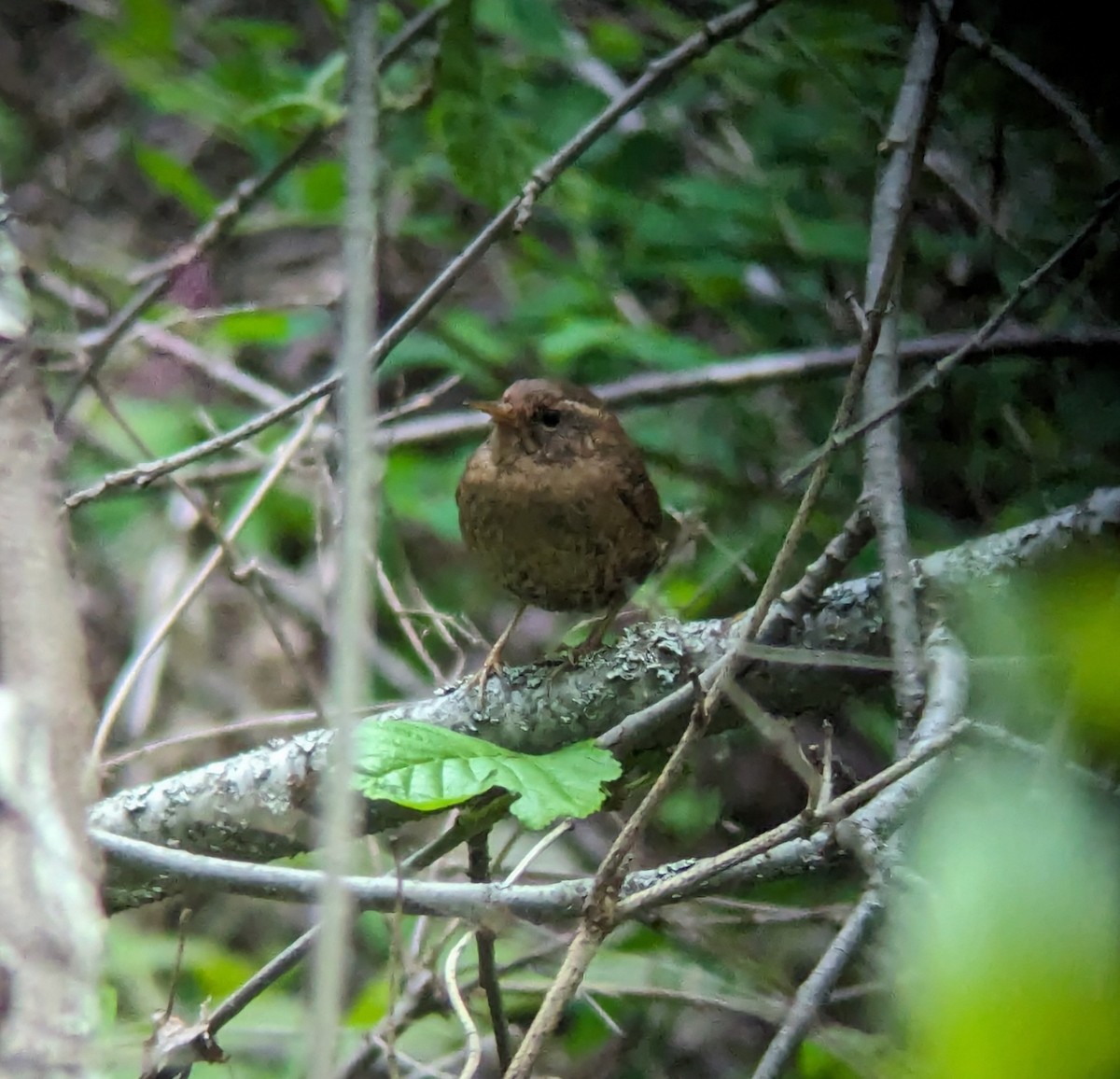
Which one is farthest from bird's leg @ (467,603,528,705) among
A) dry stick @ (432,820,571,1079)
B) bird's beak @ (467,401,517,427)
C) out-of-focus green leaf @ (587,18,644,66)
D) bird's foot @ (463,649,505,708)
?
out-of-focus green leaf @ (587,18,644,66)

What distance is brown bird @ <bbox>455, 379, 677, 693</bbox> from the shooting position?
7.36 feet

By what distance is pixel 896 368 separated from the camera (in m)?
1.80

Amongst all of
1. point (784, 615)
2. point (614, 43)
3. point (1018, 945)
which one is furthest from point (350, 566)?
point (614, 43)

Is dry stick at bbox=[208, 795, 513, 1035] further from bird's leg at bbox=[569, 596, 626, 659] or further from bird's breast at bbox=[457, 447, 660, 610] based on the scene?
bird's breast at bbox=[457, 447, 660, 610]

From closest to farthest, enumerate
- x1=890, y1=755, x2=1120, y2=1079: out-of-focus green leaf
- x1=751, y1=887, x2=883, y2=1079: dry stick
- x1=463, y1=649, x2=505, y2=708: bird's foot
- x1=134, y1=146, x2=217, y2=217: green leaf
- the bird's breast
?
x1=890, y1=755, x2=1120, y2=1079: out-of-focus green leaf, x1=751, y1=887, x2=883, y2=1079: dry stick, x1=463, y1=649, x2=505, y2=708: bird's foot, the bird's breast, x1=134, y1=146, x2=217, y2=217: green leaf

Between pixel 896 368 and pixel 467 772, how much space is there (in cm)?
84

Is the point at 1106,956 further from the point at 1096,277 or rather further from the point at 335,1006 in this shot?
the point at 1096,277

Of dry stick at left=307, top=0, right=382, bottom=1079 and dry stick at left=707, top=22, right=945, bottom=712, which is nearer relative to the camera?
dry stick at left=307, top=0, right=382, bottom=1079

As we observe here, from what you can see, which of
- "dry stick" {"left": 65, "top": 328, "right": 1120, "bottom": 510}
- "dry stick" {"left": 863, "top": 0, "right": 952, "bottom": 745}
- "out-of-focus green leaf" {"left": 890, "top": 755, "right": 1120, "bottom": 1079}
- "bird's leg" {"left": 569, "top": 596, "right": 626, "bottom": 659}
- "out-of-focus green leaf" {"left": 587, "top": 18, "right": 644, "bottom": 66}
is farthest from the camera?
"out-of-focus green leaf" {"left": 587, "top": 18, "right": 644, "bottom": 66}

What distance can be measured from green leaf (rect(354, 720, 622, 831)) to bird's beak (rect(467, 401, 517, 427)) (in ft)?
2.54

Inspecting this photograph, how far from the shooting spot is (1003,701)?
90 cm

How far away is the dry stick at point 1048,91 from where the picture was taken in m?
1.74

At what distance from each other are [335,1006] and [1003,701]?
505mm

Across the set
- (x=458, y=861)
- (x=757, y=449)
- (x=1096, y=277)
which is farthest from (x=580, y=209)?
(x=458, y=861)
